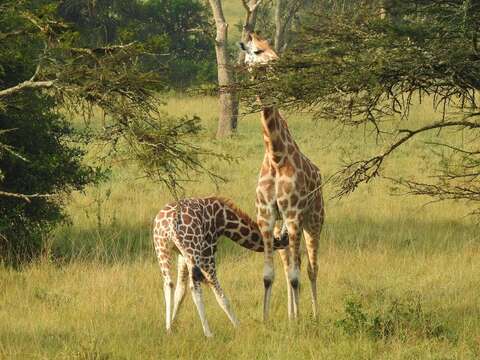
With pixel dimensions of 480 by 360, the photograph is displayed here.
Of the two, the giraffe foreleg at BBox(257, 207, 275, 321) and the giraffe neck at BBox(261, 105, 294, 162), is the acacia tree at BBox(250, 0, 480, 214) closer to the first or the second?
the giraffe neck at BBox(261, 105, 294, 162)

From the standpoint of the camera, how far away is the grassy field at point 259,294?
25.4ft

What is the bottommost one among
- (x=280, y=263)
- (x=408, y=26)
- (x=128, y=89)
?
(x=280, y=263)

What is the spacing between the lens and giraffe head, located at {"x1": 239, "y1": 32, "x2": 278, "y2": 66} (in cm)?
873

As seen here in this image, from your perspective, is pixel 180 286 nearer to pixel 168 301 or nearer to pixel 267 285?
pixel 168 301

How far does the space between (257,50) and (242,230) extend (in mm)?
1816

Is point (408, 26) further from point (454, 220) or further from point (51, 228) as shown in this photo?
point (454, 220)

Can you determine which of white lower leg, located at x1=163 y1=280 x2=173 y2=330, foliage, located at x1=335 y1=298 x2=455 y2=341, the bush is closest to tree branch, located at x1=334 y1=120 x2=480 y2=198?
foliage, located at x1=335 y1=298 x2=455 y2=341

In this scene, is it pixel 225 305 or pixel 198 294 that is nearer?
pixel 198 294

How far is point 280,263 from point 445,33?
15.9 ft

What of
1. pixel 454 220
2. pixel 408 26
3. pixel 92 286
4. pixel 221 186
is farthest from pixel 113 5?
pixel 408 26

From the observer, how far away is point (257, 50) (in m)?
8.82

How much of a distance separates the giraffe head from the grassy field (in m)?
1.98

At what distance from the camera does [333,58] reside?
7.32 meters

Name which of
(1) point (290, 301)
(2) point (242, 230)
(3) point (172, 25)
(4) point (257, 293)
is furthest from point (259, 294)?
(3) point (172, 25)
